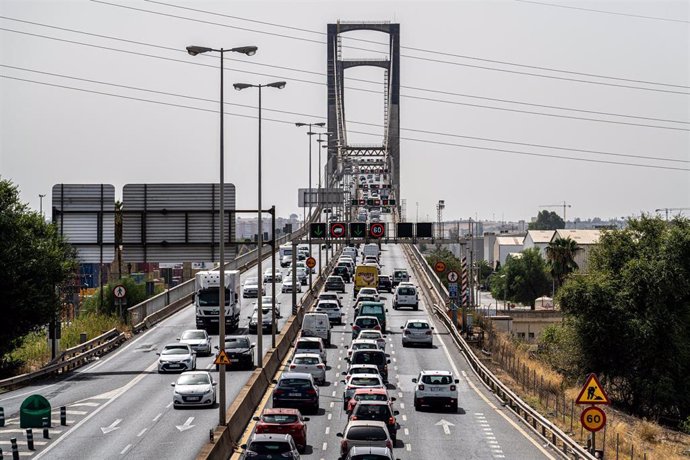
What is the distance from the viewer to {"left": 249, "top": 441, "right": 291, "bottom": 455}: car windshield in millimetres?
25953

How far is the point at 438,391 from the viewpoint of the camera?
1615 inches

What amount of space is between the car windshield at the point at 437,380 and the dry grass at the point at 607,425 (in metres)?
3.72

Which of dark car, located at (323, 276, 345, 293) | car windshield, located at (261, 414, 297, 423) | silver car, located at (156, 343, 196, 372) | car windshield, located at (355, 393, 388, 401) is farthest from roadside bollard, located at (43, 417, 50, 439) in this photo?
dark car, located at (323, 276, 345, 293)

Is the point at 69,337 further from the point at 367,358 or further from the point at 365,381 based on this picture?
the point at 365,381

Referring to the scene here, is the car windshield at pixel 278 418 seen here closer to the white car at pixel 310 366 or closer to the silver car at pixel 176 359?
the white car at pixel 310 366

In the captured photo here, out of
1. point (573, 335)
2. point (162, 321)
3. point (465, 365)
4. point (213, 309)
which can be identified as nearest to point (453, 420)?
point (465, 365)

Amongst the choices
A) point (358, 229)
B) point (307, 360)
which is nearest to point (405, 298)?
point (358, 229)

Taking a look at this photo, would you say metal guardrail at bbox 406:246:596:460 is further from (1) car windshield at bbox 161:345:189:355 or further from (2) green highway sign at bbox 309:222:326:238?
(1) car windshield at bbox 161:345:189:355

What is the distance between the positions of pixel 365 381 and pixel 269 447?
14.4 meters

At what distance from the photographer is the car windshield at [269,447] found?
25953 mm

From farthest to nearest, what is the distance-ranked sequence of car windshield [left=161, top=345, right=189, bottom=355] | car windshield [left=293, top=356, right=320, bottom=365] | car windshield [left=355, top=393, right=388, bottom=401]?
car windshield [left=161, top=345, right=189, bottom=355] < car windshield [left=293, top=356, right=320, bottom=365] < car windshield [left=355, top=393, right=388, bottom=401]

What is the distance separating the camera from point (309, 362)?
47.2 metres

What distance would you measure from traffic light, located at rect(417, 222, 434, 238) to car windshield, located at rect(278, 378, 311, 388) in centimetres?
4483

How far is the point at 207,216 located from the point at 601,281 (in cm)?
2140
